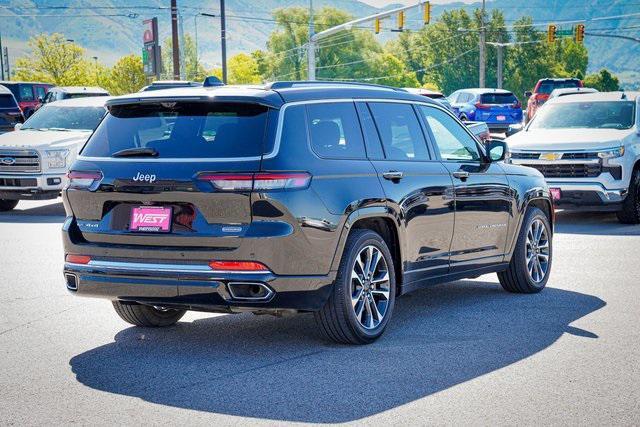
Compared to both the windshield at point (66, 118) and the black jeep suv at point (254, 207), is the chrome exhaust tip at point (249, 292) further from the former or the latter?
the windshield at point (66, 118)

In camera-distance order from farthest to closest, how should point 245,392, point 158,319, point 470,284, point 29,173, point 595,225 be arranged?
point 29,173 < point 595,225 < point 470,284 < point 158,319 < point 245,392

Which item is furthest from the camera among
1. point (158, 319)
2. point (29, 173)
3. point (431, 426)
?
point (29, 173)

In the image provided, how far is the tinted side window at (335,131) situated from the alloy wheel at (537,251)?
8.52ft

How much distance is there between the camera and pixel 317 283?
22.3 feet

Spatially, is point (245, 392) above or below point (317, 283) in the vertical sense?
below

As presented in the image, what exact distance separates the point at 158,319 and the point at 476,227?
2.56 metres

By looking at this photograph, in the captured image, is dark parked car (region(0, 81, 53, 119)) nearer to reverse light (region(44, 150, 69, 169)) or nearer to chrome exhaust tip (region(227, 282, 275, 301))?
reverse light (region(44, 150, 69, 169))

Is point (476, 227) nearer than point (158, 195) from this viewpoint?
No

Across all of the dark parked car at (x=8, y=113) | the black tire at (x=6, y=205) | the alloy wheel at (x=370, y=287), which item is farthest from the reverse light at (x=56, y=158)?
the dark parked car at (x=8, y=113)

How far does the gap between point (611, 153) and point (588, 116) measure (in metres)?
1.86

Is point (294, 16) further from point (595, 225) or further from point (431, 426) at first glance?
point (431, 426)

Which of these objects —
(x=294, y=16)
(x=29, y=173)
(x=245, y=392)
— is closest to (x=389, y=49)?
(x=294, y=16)

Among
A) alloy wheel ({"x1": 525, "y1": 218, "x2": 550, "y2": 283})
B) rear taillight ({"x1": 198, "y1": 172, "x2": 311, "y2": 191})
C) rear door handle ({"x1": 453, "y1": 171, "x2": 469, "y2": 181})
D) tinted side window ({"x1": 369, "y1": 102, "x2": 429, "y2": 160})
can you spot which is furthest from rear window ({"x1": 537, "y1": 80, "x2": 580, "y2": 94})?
rear taillight ({"x1": 198, "y1": 172, "x2": 311, "y2": 191})

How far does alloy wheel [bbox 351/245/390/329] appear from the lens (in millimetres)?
7262
